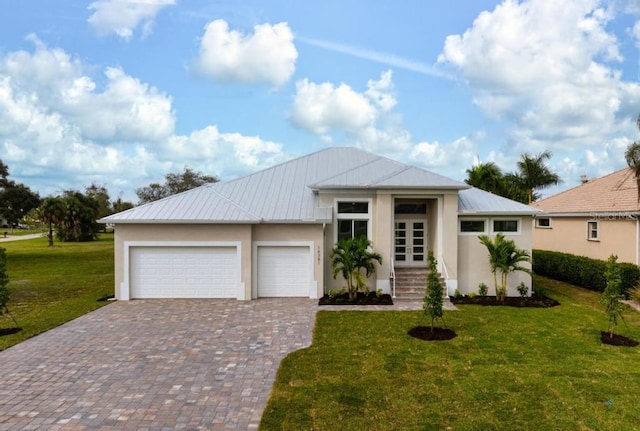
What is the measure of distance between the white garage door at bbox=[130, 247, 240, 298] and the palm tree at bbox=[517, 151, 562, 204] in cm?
2726

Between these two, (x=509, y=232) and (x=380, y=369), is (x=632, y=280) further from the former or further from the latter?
(x=380, y=369)

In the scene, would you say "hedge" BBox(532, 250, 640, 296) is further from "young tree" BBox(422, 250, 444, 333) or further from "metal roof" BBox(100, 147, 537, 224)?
"young tree" BBox(422, 250, 444, 333)

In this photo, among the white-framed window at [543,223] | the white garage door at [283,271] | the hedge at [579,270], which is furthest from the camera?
the white-framed window at [543,223]

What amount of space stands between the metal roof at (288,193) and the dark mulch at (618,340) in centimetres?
629

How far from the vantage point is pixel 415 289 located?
15.3 metres

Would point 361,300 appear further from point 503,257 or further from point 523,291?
point 523,291

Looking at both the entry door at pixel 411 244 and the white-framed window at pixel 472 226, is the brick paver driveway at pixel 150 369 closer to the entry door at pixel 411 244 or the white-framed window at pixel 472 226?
the entry door at pixel 411 244

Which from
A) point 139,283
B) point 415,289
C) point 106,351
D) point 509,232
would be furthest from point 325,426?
point 509,232

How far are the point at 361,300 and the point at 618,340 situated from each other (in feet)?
24.8

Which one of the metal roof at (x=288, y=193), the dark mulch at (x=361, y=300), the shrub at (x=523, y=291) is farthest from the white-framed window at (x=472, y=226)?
the dark mulch at (x=361, y=300)

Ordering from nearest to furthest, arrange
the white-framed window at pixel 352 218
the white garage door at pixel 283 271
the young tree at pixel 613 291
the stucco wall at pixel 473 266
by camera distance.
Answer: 1. the young tree at pixel 613 291
2. the white garage door at pixel 283 271
3. the white-framed window at pixel 352 218
4. the stucco wall at pixel 473 266

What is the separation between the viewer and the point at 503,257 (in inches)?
578

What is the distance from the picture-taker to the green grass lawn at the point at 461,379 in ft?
20.6

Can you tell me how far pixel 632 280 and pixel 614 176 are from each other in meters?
9.72
